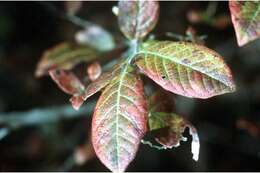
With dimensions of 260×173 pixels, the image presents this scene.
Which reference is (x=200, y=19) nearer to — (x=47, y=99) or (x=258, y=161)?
(x=258, y=161)

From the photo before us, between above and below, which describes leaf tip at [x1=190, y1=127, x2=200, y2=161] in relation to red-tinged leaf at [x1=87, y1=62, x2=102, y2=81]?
below

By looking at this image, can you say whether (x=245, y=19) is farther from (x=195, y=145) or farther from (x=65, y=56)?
(x=65, y=56)

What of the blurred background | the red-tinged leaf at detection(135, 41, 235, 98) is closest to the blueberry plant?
the red-tinged leaf at detection(135, 41, 235, 98)

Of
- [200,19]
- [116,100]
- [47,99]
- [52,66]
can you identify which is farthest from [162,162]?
[116,100]

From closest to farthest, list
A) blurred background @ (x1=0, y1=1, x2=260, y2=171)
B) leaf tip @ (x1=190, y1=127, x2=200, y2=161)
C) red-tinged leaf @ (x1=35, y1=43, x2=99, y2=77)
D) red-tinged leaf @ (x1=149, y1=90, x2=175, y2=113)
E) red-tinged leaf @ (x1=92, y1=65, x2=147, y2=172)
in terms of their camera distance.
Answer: red-tinged leaf @ (x1=92, y1=65, x2=147, y2=172) < leaf tip @ (x1=190, y1=127, x2=200, y2=161) < red-tinged leaf @ (x1=149, y1=90, x2=175, y2=113) < red-tinged leaf @ (x1=35, y1=43, x2=99, y2=77) < blurred background @ (x1=0, y1=1, x2=260, y2=171)

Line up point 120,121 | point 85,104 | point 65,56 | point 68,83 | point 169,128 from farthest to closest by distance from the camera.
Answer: point 85,104 → point 65,56 → point 68,83 → point 169,128 → point 120,121

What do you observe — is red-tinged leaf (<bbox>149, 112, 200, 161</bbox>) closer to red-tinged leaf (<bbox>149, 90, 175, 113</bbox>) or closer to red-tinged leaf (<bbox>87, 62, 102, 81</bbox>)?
red-tinged leaf (<bbox>149, 90, 175, 113</bbox>)

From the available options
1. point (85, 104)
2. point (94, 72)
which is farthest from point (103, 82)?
point (85, 104)
